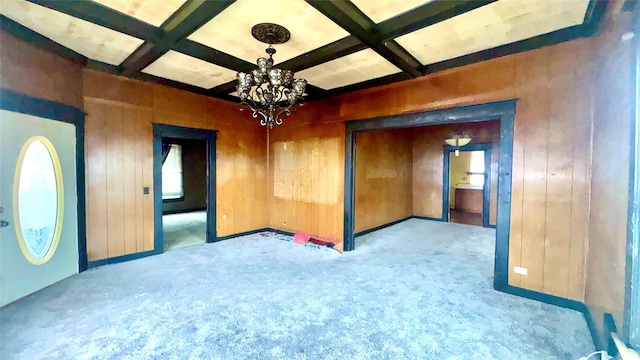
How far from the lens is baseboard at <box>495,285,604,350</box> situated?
2.35m

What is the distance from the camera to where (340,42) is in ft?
9.50

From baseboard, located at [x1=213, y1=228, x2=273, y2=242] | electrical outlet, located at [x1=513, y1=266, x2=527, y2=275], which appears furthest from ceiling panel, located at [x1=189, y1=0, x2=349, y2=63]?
baseboard, located at [x1=213, y1=228, x2=273, y2=242]

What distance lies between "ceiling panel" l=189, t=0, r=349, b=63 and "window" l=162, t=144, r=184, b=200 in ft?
23.4

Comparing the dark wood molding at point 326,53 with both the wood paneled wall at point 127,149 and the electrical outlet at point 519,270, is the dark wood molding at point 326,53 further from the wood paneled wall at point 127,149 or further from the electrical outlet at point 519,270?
the electrical outlet at point 519,270

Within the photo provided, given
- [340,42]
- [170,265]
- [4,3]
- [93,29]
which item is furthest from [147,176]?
[340,42]

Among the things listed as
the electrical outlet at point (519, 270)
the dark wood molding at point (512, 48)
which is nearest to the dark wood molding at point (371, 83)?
the dark wood molding at point (512, 48)

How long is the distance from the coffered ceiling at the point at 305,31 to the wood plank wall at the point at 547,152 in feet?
0.70

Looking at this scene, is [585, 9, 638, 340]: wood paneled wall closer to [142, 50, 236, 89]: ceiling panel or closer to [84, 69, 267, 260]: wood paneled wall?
[142, 50, 236, 89]: ceiling panel

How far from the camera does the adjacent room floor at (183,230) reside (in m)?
5.19

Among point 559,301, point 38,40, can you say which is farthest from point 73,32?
point 559,301

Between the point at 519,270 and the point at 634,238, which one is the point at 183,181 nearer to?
the point at 519,270

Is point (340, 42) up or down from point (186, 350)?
up

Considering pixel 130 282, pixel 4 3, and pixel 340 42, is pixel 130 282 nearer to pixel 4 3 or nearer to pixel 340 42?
pixel 4 3

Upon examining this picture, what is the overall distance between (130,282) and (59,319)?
827 millimetres
